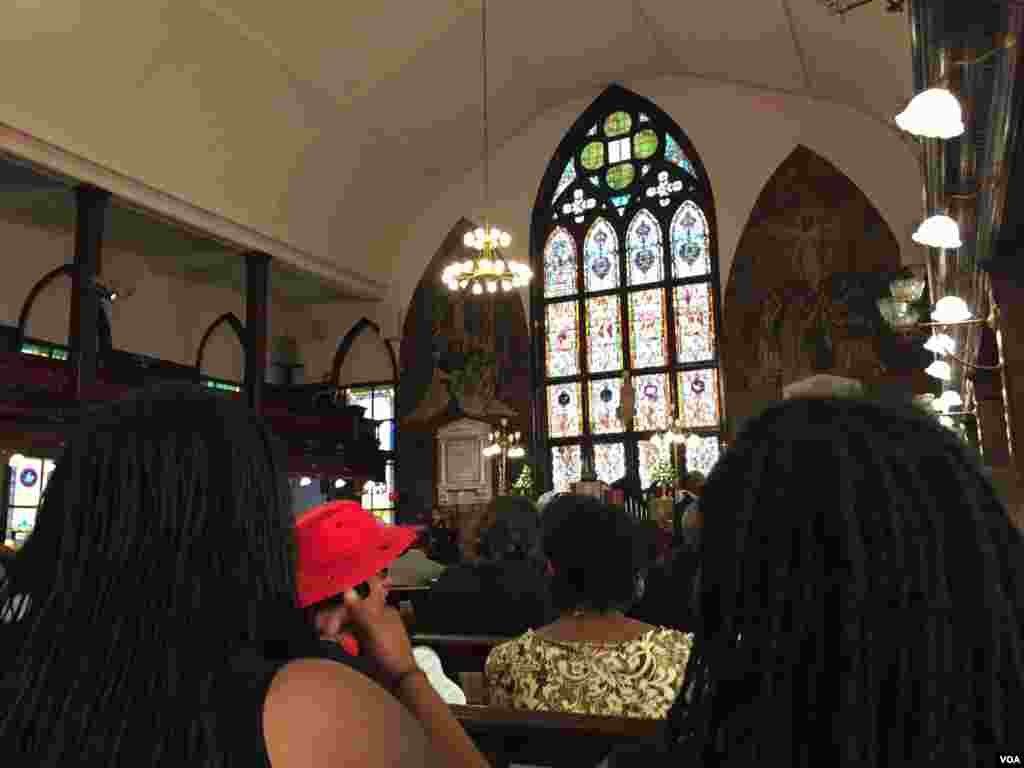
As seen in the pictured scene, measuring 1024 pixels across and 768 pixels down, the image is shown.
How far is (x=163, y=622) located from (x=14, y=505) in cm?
1351

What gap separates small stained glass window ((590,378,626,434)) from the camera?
16000 mm

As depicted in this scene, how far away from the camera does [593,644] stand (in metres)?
2.24

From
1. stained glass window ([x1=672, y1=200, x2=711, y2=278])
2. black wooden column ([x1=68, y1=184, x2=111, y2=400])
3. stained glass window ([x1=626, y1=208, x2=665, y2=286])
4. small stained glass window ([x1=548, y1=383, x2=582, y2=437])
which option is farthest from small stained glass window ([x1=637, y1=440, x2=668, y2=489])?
black wooden column ([x1=68, y1=184, x2=111, y2=400])

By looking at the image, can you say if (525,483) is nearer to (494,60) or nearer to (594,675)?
(494,60)

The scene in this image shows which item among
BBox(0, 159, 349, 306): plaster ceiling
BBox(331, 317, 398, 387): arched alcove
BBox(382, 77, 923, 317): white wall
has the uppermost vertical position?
BBox(382, 77, 923, 317): white wall

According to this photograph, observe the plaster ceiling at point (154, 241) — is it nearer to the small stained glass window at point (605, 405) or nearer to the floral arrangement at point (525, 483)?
the floral arrangement at point (525, 483)

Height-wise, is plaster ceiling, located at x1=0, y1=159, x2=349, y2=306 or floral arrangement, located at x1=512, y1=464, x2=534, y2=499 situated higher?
plaster ceiling, located at x1=0, y1=159, x2=349, y2=306

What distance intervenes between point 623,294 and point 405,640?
15.2 metres

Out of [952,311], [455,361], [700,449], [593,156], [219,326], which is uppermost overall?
[593,156]

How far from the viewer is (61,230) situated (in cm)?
1388

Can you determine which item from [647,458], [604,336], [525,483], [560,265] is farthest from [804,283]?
[525,483]

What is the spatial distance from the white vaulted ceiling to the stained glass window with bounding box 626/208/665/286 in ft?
8.67

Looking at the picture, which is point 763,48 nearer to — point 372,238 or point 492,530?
point 372,238

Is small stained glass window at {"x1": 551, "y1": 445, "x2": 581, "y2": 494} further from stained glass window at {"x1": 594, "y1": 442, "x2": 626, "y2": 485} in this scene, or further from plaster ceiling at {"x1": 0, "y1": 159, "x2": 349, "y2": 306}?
plaster ceiling at {"x1": 0, "y1": 159, "x2": 349, "y2": 306}
